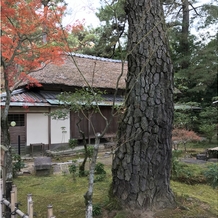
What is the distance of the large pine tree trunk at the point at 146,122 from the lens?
3.22 metres

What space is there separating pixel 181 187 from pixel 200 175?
1248mm

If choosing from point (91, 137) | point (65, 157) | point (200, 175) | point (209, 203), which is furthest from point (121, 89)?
point (209, 203)

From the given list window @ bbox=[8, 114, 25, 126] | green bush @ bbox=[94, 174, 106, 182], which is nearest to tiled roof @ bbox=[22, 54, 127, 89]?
window @ bbox=[8, 114, 25, 126]

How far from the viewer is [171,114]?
3459 mm

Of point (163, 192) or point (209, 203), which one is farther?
point (209, 203)

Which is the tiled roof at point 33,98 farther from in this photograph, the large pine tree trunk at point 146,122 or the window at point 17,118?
the large pine tree trunk at point 146,122

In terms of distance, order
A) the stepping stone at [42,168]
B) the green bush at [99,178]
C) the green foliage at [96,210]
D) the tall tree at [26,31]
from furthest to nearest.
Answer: the stepping stone at [42,168], the tall tree at [26,31], the green bush at [99,178], the green foliage at [96,210]

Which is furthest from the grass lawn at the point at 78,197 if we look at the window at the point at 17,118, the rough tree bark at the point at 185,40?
the rough tree bark at the point at 185,40

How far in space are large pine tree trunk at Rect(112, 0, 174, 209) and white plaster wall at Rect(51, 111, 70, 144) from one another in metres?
7.86

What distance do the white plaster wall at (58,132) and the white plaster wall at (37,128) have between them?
34 centimetres

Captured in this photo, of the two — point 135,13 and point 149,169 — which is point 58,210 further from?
point 135,13

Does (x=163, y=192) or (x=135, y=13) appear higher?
(x=135, y=13)

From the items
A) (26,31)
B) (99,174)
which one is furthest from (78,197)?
(26,31)

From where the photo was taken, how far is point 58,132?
35.9ft
